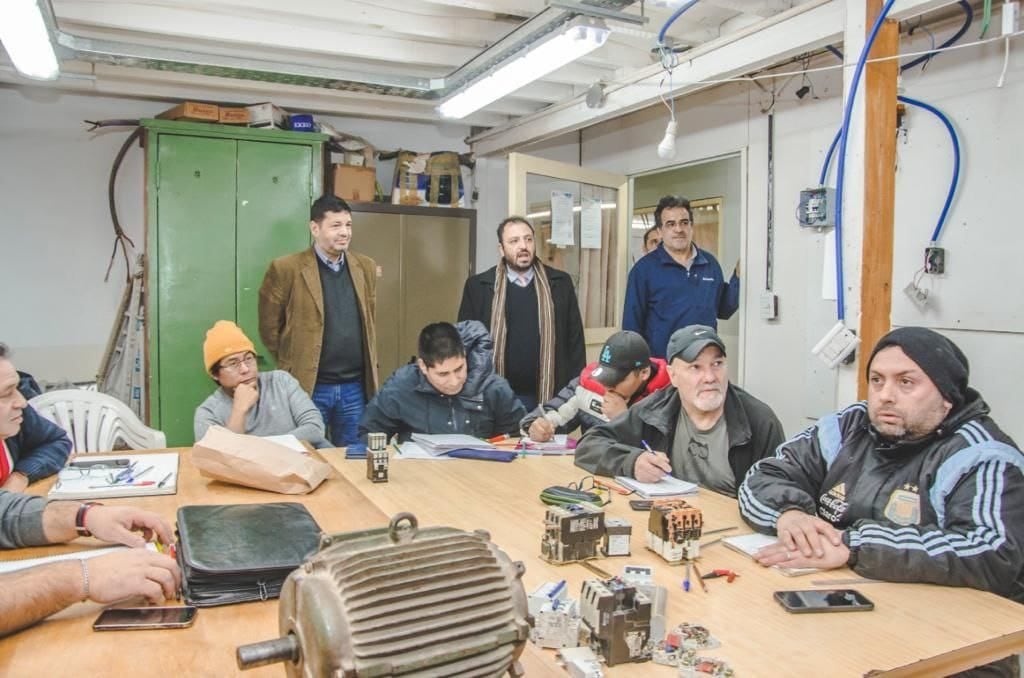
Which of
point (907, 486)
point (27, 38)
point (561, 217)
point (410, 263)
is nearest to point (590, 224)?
point (561, 217)

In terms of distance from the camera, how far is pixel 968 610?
142 cm

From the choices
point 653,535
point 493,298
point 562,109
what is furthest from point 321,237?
point 653,535

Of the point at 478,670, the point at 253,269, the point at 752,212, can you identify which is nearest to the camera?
the point at 478,670

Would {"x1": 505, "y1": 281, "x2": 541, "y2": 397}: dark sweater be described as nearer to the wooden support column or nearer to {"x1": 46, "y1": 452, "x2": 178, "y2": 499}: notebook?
the wooden support column

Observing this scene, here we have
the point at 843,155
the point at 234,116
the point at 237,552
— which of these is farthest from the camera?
the point at 234,116

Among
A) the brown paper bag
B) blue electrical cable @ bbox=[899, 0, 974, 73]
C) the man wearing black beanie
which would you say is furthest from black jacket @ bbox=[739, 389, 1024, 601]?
blue electrical cable @ bbox=[899, 0, 974, 73]

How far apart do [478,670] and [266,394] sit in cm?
230

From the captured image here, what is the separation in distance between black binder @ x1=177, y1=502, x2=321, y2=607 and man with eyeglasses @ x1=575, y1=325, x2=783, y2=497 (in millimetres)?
997

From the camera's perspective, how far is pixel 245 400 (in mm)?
2836

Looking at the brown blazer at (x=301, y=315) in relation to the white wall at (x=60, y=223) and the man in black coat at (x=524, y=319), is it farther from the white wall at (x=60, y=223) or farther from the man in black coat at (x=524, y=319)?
the white wall at (x=60, y=223)

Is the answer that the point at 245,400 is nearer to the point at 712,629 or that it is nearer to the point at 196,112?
the point at 712,629

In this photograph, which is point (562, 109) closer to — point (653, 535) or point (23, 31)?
point (23, 31)

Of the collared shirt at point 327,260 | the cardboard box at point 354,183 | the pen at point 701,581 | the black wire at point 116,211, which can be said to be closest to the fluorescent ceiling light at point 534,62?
the cardboard box at point 354,183

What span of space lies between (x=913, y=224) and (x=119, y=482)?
3.04 m
